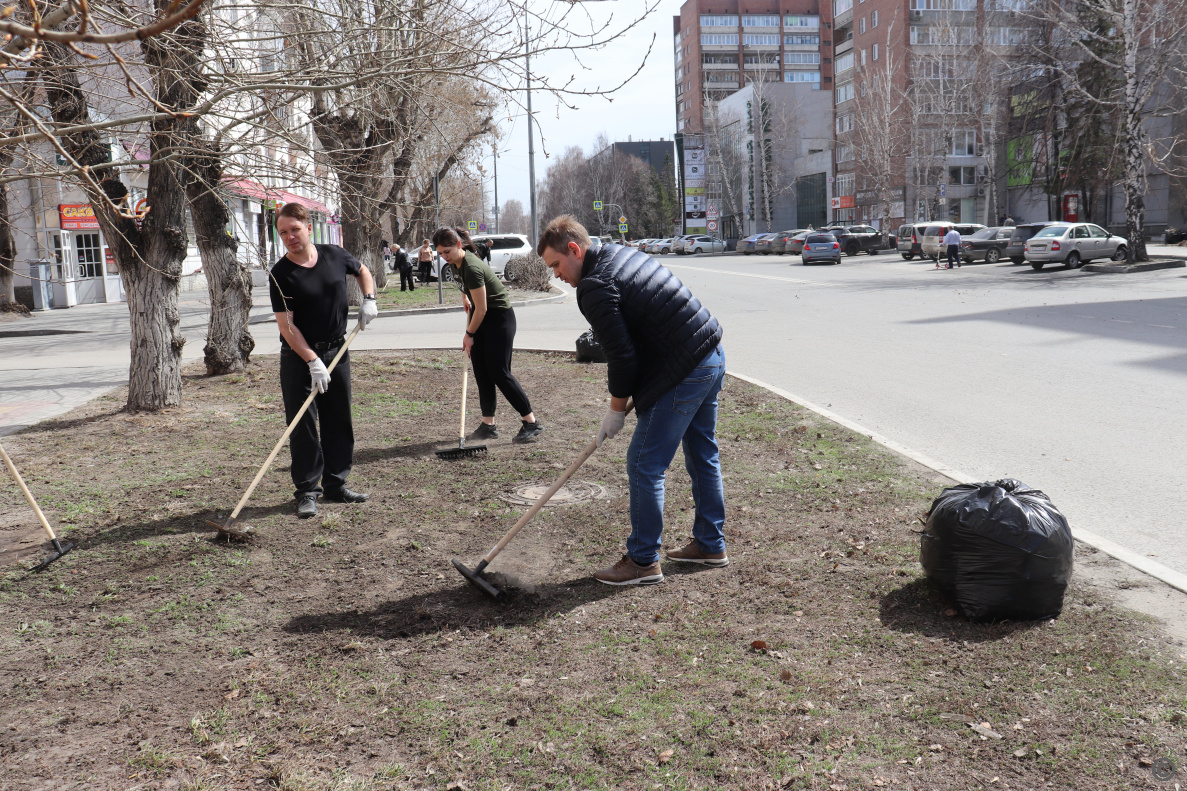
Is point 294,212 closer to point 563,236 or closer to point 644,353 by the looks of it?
point 563,236

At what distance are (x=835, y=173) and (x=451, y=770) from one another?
76676 mm

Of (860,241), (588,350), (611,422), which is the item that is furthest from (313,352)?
(860,241)

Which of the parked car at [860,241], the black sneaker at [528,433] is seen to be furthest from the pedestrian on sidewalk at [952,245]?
the black sneaker at [528,433]

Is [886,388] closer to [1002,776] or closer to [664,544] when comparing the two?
[664,544]

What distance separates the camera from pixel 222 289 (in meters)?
10.9

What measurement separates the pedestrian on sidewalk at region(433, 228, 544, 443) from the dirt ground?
1520 mm

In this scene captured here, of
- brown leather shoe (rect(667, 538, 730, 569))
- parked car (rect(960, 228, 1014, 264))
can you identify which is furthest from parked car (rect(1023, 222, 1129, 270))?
brown leather shoe (rect(667, 538, 730, 569))

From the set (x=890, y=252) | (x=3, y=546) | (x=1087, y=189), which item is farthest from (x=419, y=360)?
(x=1087, y=189)

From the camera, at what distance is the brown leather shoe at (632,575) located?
4.26m

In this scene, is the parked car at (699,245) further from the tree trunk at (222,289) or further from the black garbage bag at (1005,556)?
the black garbage bag at (1005,556)

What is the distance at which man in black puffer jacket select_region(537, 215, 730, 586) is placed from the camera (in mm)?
4000

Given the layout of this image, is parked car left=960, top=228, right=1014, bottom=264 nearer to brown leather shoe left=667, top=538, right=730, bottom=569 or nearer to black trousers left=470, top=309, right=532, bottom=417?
black trousers left=470, top=309, right=532, bottom=417

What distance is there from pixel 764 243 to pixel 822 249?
19703mm

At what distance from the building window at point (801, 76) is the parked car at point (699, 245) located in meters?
62.3
